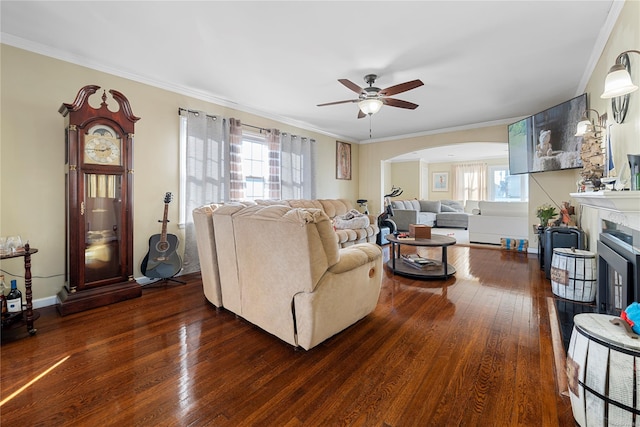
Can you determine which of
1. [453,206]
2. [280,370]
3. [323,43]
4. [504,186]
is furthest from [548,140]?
[504,186]

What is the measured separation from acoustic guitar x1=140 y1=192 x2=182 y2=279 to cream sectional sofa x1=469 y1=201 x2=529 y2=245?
5.89m

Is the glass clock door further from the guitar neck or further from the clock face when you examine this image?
the guitar neck

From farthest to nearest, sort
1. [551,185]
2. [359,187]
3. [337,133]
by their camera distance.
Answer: [359,187], [337,133], [551,185]

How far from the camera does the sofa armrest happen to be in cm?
788

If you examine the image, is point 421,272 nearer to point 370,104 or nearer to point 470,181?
point 370,104

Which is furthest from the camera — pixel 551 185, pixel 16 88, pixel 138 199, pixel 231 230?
pixel 551 185

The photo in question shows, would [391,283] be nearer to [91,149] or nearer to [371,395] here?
[371,395]

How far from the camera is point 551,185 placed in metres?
4.80

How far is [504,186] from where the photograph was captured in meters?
9.64

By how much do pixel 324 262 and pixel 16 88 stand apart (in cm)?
324

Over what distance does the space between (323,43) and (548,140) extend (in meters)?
3.76

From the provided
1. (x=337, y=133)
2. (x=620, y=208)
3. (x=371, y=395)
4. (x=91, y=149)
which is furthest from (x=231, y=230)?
(x=337, y=133)

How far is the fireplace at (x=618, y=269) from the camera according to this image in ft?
5.04

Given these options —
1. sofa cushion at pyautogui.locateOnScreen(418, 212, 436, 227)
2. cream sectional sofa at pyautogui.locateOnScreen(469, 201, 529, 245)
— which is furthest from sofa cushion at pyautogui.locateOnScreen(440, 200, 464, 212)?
cream sectional sofa at pyautogui.locateOnScreen(469, 201, 529, 245)
